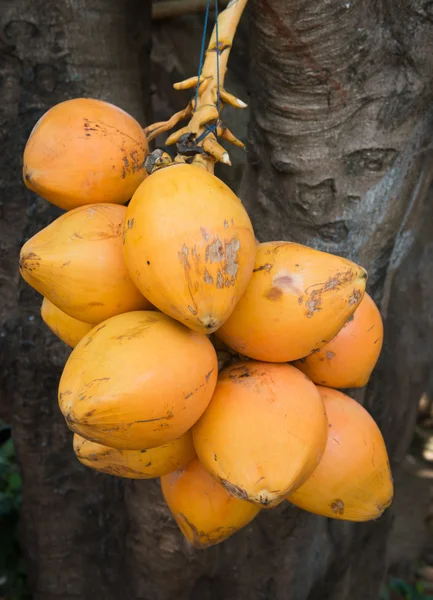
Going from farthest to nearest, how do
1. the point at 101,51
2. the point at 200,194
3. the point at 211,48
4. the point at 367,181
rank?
the point at 101,51, the point at 367,181, the point at 211,48, the point at 200,194

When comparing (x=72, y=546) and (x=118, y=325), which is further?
(x=72, y=546)

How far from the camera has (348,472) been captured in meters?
0.99

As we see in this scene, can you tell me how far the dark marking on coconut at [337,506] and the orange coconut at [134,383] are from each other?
30 centimetres

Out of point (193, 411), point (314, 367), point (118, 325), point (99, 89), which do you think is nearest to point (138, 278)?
point (118, 325)

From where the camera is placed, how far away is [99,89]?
162cm

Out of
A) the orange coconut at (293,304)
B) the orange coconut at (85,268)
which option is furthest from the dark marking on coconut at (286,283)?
the orange coconut at (85,268)

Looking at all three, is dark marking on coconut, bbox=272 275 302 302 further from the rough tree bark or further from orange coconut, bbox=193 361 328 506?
the rough tree bark

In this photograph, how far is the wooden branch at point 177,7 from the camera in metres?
2.10

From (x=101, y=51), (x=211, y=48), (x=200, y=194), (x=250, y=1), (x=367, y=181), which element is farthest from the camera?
(x=101, y=51)

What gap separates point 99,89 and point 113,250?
2.80 feet

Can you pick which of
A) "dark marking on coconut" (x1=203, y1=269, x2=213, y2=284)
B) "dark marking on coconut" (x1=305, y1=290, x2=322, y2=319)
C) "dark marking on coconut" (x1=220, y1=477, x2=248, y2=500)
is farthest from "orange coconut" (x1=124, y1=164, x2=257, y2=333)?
"dark marking on coconut" (x1=220, y1=477, x2=248, y2=500)

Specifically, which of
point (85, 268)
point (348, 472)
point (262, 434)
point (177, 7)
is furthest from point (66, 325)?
point (177, 7)

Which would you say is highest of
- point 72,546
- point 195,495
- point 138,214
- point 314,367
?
point 138,214

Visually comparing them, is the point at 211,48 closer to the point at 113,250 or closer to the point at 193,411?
the point at 113,250
